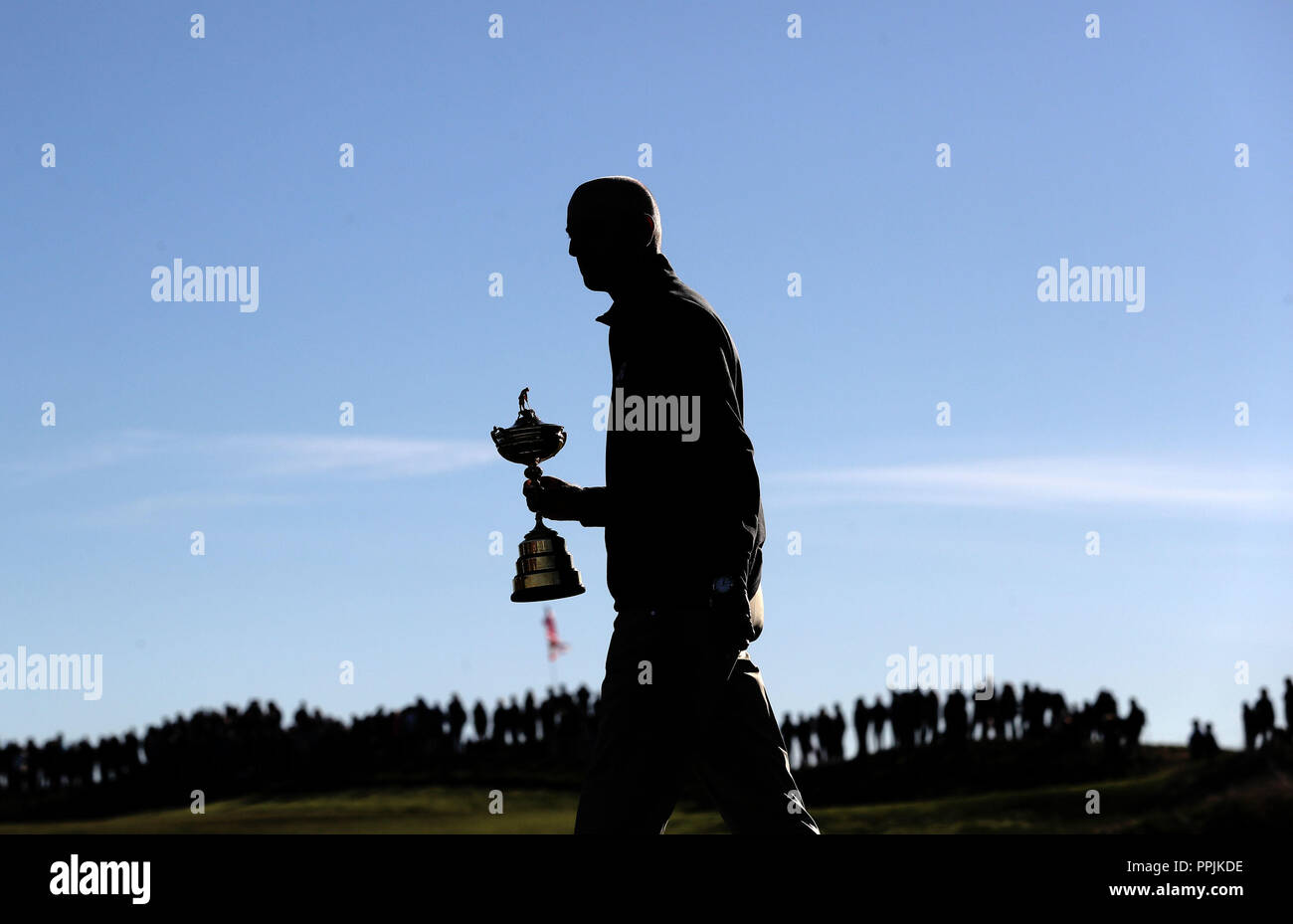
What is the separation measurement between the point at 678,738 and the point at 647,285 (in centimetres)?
161

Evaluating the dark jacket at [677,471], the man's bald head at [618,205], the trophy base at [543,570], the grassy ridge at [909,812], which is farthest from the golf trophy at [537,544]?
the grassy ridge at [909,812]

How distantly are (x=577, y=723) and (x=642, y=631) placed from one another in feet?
145

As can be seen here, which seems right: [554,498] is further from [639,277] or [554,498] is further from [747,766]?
[747,766]

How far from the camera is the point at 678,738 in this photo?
5.83 m

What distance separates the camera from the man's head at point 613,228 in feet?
20.1

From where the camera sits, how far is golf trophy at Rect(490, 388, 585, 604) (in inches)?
254

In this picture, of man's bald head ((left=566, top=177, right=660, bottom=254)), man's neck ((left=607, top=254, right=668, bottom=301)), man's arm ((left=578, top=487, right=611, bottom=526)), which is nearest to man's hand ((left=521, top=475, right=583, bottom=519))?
man's arm ((left=578, top=487, right=611, bottom=526))

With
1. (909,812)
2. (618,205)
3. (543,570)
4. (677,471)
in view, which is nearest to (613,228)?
(618,205)

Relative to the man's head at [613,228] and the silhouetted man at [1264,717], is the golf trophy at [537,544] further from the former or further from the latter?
the silhouetted man at [1264,717]

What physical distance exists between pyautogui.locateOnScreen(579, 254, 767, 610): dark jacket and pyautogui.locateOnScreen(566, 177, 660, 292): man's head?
0.74ft

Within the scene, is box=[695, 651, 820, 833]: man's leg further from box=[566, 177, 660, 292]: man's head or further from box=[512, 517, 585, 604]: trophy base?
box=[566, 177, 660, 292]: man's head

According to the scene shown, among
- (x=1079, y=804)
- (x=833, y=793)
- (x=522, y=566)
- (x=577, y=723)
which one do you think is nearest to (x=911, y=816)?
(x=1079, y=804)
